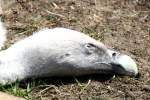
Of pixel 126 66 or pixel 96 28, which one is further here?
pixel 96 28

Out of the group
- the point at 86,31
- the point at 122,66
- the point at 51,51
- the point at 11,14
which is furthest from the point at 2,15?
the point at 122,66

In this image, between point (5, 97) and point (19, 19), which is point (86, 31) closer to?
point (19, 19)

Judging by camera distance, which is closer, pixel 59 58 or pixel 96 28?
pixel 59 58

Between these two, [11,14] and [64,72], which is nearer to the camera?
[64,72]

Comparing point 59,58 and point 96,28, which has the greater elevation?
point 96,28

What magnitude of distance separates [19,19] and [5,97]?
1.18m

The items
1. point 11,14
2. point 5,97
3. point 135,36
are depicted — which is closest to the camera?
point 5,97

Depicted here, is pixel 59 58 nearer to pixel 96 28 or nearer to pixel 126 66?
pixel 126 66

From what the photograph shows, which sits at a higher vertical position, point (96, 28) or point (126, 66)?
point (96, 28)

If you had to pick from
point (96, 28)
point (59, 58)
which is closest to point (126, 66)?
point (59, 58)

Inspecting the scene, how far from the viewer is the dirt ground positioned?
11.3 ft

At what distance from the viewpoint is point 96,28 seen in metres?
4.19

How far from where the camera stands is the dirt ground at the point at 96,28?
345cm

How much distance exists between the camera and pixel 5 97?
3.26 metres
